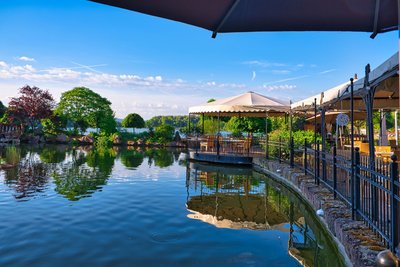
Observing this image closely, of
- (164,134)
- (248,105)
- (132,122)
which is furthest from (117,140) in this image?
(248,105)

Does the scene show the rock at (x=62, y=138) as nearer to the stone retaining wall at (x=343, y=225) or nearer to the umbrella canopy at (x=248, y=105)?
the umbrella canopy at (x=248, y=105)

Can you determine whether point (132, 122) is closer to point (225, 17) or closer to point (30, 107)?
point (30, 107)

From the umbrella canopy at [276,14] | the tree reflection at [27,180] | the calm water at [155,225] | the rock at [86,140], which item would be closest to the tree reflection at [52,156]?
the tree reflection at [27,180]

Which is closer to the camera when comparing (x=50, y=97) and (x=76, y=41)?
(x=76, y=41)

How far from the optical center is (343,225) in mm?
4184

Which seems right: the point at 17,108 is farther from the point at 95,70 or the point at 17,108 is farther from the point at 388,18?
the point at 388,18

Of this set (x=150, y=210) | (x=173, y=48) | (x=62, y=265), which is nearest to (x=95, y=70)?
(x=173, y=48)

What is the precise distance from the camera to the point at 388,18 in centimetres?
318

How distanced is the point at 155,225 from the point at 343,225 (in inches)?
123

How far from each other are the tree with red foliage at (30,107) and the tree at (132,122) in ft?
29.0

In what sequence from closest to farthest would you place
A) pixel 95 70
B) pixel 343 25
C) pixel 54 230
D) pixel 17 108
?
pixel 343 25, pixel 54 230, pixel 95 70, pixel 17 108

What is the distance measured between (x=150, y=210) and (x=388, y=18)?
539 centimetres

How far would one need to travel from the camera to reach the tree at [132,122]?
3934cm

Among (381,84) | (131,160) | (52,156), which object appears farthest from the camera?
(52,156)
